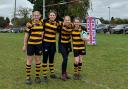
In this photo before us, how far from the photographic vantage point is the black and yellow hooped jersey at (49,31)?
11.6 meters

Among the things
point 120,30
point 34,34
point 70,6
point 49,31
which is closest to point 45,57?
point 49,31

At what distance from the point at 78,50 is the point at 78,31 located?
0.56 metres

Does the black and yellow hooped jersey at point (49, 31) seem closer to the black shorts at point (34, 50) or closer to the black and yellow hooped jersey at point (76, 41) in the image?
the black shorts at point (34, 50)

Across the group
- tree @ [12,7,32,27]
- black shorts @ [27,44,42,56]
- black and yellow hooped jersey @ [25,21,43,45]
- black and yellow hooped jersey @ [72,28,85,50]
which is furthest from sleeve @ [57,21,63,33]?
tree @ [12,7,32,27]

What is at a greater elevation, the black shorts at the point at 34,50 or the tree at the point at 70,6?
the tree at the point at 70,6

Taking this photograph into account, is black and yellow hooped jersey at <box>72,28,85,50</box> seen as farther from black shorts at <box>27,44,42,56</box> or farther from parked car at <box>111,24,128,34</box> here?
parked car at <box>111,24,128,34</box>

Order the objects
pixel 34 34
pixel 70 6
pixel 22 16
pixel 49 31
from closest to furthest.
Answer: pixel 34 34 → pixel 49 31 → pixel 70 6 → pixel 22 16

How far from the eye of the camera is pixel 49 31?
11.6 meters

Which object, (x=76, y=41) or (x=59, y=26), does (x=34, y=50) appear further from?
(x=76, y=41)

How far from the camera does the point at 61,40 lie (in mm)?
11875

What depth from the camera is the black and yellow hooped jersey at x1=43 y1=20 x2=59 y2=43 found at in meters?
11.6

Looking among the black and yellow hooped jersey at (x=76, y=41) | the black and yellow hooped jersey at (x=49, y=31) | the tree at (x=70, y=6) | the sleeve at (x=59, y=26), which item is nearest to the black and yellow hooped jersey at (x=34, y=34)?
the black and yellow hooped jersey at (x=49, y=31)

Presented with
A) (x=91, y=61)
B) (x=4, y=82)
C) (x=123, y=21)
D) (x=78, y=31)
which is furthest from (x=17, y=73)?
(x=123, y=21)

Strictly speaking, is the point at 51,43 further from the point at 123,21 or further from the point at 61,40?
the point at 123,21
